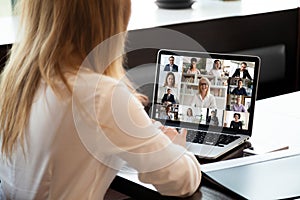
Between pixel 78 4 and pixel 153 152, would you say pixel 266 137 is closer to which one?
pixel 153 152

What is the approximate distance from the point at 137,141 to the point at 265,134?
717 millimetres

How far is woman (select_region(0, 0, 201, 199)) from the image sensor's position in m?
1.39

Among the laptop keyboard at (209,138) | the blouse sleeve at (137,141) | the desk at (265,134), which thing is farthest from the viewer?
the laptop keyboard at (209,138)

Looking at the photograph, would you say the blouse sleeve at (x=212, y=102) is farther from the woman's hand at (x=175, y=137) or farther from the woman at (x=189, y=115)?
the woman's hand at (x=175, y=137)

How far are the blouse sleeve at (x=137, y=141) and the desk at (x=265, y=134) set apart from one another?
11cm

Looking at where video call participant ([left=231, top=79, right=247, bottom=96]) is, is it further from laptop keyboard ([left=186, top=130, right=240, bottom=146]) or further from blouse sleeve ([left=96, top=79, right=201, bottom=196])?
blouse sleeve ([left=96, top=79, right=201, bottom=196])

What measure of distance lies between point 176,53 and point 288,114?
21.3 inches

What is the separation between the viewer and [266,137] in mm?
1957

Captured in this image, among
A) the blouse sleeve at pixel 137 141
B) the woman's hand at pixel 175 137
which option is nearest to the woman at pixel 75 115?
the blouse sleeve at pixel 137 141

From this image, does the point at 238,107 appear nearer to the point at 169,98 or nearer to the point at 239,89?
the point at 239,89

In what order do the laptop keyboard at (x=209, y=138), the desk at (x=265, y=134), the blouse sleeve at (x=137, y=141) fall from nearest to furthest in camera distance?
the blouse sleeve at (x=137, y=141) → the desk at (x=265, y=134) → the laptop keyboard at (x=209, y=138)

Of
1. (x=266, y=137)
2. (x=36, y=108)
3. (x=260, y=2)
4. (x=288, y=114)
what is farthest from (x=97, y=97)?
(x=260, y=2)

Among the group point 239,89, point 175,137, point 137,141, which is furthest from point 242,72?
point 137,141

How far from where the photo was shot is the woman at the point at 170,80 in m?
1.93
